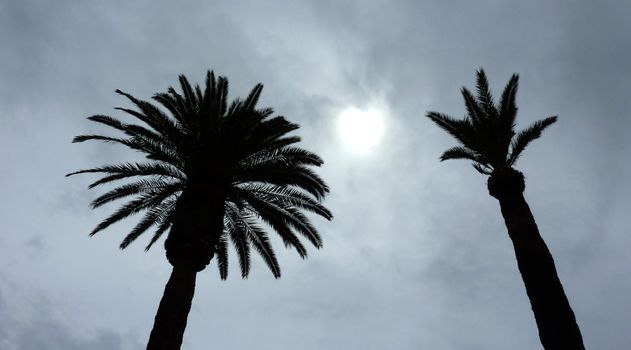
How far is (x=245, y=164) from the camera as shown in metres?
13.9

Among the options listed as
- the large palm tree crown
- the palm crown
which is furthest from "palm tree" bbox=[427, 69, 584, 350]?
the large palm tree crown

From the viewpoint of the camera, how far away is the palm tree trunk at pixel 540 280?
991 cm

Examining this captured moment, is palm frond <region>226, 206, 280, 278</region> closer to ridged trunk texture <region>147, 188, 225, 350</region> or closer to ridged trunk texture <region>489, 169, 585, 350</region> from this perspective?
ridged trunk texture <region>147, 188, 225, 350</region>

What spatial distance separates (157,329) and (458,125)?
10.2m

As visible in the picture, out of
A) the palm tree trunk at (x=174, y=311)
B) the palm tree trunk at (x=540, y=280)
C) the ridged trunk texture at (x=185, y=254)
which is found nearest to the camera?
the palm tree trunk at (x=540, y=280)

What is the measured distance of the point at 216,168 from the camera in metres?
13.2

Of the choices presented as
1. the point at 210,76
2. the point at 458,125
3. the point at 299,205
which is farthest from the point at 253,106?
the point at 458,125

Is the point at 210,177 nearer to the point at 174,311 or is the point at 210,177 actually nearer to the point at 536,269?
the point at 174,311

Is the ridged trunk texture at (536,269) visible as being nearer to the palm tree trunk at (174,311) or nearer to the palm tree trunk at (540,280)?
the palm tree trunk at (540,280)

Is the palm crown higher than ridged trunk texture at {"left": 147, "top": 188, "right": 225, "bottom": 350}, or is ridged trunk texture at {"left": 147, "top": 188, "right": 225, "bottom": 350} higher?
Answer: the palm crown

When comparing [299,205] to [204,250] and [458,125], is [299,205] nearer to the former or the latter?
[204,250]

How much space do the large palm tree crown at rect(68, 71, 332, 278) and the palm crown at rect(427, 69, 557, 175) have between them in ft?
14.3

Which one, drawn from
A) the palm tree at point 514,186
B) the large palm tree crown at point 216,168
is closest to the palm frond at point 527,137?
the palm tree at point 514,186

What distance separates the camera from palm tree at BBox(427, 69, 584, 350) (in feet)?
33.4
